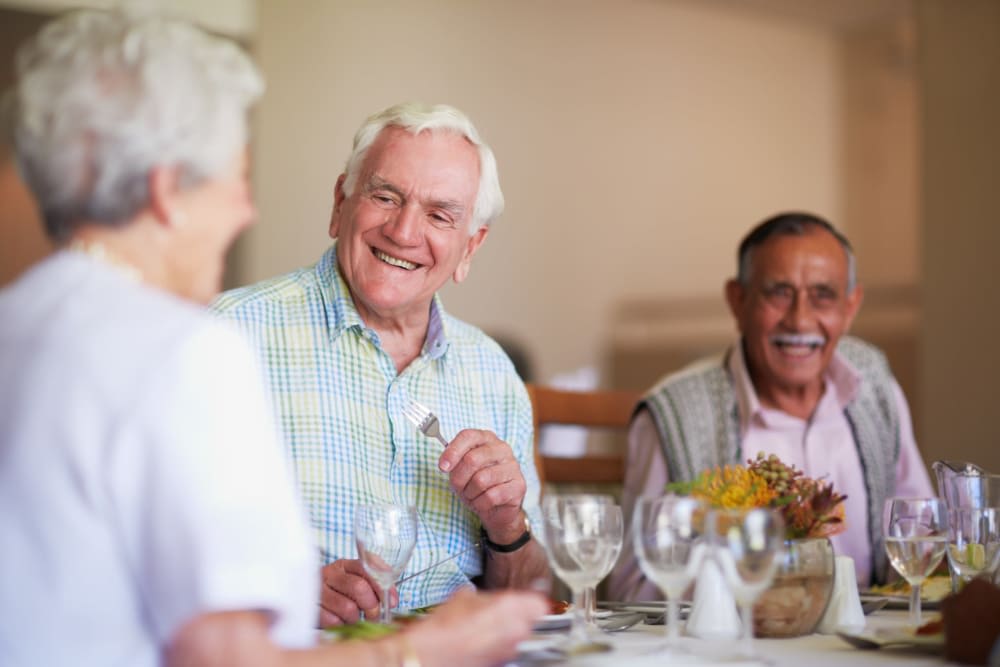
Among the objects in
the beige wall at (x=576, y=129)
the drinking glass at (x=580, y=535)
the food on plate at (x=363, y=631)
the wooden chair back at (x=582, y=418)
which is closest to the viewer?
the food on plate at (x=363, y=631)

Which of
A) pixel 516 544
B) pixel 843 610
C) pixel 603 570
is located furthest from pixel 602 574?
pixel 516 544

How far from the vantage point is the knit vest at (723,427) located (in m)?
2.54

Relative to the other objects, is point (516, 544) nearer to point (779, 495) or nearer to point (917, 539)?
point (779, 495)

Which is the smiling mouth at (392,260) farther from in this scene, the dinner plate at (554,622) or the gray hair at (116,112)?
the gray hair at (116,112)

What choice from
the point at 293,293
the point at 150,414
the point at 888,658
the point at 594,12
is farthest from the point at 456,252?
the point at 594,12

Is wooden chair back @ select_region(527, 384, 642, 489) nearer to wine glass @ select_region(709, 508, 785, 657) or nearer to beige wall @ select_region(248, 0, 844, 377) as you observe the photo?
wine glass @ select_region(709, 508, 785, 657)

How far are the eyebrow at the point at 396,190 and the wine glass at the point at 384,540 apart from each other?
0.73m

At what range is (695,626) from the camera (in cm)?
149

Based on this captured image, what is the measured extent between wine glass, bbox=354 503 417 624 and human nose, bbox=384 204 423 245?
0.66 metres

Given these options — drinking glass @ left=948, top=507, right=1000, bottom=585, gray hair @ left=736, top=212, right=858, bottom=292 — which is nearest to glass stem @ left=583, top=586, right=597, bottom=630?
drinking glass @ left=948, top=507, right=1000, bottom=585

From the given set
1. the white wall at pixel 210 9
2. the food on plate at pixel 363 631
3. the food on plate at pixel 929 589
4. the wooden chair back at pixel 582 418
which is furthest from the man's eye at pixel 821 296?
the white wall at pixel 210 9

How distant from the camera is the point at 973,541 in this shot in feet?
5.38

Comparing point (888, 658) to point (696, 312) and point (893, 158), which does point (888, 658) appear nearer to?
point (696, 312)

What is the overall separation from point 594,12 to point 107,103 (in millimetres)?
5323
